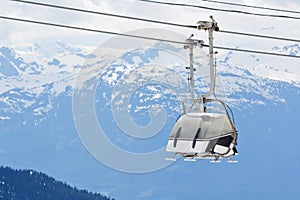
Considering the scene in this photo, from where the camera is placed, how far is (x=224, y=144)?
41.4 ft

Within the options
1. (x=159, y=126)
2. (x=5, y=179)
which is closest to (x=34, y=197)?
(x=5, y=179)

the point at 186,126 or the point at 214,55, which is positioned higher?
the point at 214,55

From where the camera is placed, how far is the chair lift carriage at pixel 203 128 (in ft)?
40.7

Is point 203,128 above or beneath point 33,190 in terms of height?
above

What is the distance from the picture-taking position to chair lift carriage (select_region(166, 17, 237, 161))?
12398 mm

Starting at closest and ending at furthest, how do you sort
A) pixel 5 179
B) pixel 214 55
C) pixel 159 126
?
pixel 214 55, pixel 159 126, pixel 5 179

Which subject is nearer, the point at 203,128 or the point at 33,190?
the point at 203,128

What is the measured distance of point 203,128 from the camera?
491 inches

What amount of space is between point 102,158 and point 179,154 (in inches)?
56.3

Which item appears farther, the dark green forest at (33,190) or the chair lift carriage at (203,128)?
the dark green forest at (33,190)

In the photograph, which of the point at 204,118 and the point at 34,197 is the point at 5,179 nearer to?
the point at 34,197

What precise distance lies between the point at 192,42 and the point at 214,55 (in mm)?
476

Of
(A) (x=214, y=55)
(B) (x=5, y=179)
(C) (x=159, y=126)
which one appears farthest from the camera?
(B) (x=5, y=179)

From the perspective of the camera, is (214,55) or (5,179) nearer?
(214,55)
